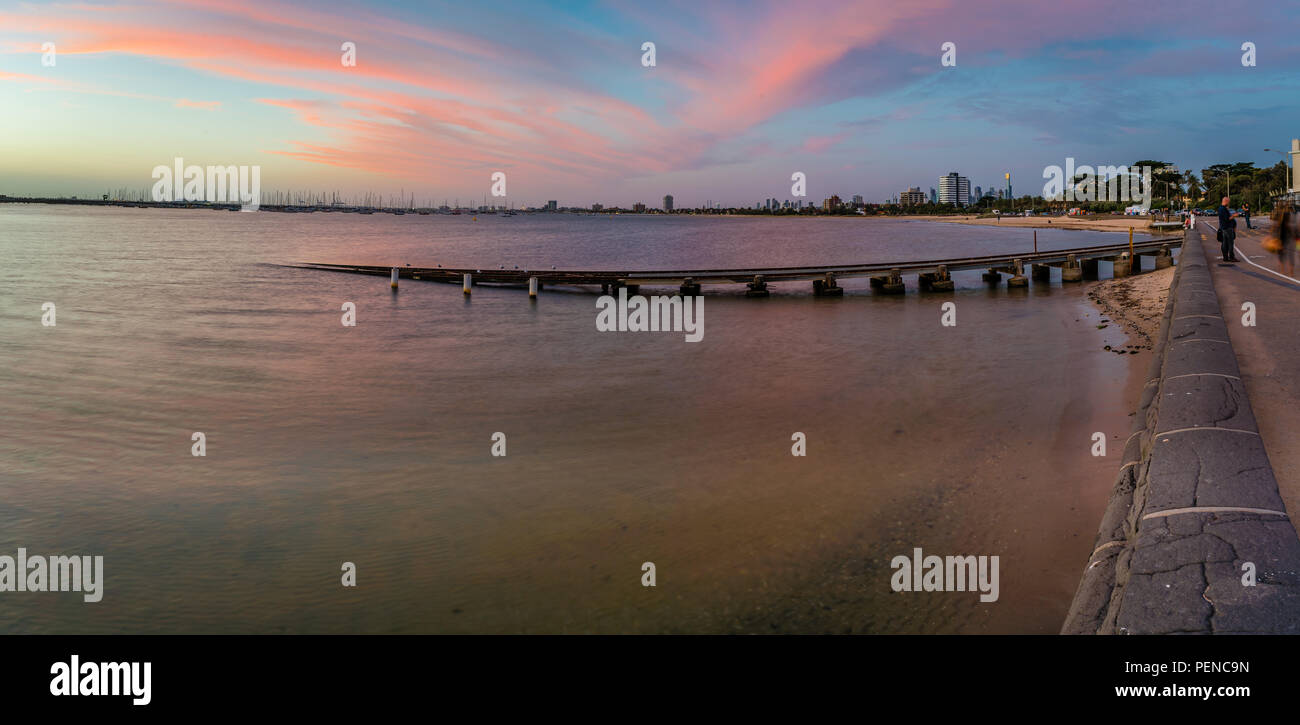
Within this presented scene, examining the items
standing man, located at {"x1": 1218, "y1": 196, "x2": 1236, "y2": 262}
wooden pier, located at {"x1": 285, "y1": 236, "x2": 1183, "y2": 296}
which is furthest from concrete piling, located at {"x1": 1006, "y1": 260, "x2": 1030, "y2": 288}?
standing man, located at {"x1": 1218, "y1": 196, "x2": 1236, "y2": 262}

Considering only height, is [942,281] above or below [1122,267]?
below

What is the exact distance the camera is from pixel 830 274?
135ft

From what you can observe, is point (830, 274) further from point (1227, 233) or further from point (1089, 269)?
point (1227, 233)

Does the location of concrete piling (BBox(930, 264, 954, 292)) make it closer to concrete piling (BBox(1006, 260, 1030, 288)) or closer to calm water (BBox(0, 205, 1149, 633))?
concrete piling (BBox(1006, 260, 1030, 288))

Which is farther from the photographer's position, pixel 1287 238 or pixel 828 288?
pixel 828 288

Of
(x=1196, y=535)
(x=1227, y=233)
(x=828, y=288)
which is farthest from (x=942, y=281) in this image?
(x=1196, y=535)

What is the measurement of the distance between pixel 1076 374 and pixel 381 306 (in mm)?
32466

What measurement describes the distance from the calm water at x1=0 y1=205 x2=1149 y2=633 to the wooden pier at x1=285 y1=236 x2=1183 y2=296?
13.6m

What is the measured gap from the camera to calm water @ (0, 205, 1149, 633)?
764 centimetres

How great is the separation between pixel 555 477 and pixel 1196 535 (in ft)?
28.9

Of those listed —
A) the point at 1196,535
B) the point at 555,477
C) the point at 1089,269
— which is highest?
the point at 1089,269

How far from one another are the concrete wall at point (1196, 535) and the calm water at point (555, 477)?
1.72 meters

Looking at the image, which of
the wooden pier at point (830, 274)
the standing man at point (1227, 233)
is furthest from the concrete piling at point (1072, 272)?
the standing man at point (1227, 233)
